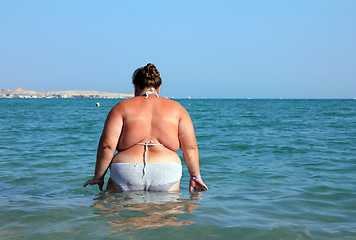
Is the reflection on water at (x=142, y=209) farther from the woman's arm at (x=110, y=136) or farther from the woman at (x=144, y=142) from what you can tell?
the woman's arm at (x=110, y=136)

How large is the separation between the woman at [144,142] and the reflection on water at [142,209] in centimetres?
10

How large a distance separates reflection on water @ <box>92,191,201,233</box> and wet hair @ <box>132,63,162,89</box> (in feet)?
3.87

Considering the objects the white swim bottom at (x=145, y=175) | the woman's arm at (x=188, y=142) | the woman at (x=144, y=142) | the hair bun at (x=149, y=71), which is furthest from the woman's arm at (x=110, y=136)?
the woman's arm at (x=188, y=142)

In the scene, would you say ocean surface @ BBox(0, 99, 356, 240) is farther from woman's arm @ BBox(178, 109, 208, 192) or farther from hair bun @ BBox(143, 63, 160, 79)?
hair bun @ BBox(143, 63, 160, 79)

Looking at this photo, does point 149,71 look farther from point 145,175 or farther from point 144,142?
point 145,175

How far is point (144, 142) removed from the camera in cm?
370

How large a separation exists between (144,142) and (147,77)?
722 millimetres

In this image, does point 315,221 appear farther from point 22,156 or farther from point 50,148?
point 50,148

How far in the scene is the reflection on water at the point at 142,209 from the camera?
3152 mm

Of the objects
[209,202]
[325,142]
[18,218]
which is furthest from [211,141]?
[18,218]

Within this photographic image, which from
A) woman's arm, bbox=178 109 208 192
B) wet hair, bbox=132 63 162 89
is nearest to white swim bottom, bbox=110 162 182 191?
woman's arm, bbox=178 109 208 192

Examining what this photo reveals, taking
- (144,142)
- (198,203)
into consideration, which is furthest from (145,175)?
(198,203)

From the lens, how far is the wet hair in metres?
3.85

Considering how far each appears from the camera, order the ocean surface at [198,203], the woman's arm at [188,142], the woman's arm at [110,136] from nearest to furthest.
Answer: the ocean surface at [198,203] → the woman's arm at [110,136] → the woman's arm at [188,142]
